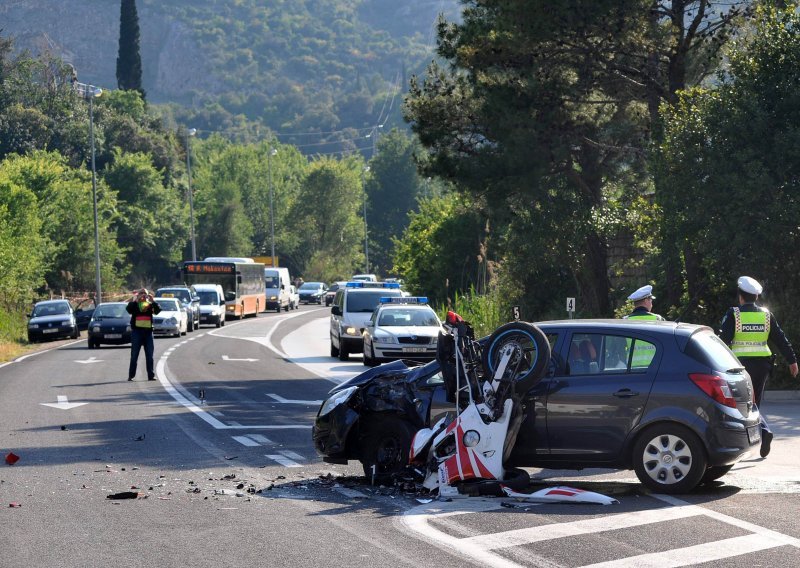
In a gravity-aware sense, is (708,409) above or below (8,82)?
below

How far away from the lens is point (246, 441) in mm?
15484

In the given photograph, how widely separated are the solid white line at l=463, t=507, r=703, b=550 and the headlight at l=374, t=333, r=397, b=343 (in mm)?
18438

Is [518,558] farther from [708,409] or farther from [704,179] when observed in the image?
[704,179]

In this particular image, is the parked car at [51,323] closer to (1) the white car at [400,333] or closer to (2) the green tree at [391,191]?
(1) the white car at [400,333]

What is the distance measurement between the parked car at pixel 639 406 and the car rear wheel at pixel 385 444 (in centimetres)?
18

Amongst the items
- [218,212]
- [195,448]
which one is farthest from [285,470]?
[218,212]

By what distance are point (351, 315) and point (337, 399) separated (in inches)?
810

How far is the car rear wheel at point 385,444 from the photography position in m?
11.9

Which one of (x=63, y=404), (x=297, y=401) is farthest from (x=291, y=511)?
(x=63, y=404)

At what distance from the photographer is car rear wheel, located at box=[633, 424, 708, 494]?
35.8 feet

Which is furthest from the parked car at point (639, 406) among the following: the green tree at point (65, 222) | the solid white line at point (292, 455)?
the green tree at point (65, 222)

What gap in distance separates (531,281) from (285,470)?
80.3 feet

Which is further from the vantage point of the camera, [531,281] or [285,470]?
[531,281]

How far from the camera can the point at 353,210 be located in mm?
134875
